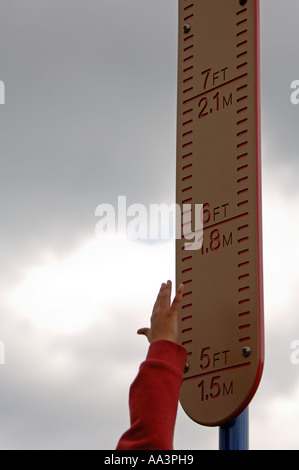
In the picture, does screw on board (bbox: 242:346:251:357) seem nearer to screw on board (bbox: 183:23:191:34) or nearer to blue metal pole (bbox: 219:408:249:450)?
blue metal pole (bbox: 219:408:249:450)

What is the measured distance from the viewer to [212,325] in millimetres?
3494

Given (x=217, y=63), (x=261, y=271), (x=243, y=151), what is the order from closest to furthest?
(x=261, y=271) < (x=243, y=151) < (x=217, y=63)

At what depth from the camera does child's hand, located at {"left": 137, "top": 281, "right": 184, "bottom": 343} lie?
2877mm

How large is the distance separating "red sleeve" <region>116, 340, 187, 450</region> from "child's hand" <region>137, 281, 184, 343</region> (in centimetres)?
11

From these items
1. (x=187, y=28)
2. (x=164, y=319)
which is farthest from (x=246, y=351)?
(x=187, y=28)

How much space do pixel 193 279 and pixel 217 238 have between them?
178mm

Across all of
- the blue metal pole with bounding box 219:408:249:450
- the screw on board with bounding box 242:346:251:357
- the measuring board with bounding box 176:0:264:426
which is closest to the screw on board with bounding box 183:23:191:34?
the measuring board with bounding box 176:0:264:426

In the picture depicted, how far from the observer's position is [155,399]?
2531 millimetres

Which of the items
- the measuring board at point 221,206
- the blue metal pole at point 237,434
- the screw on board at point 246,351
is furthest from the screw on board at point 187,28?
the blue metal pole at point 237,434

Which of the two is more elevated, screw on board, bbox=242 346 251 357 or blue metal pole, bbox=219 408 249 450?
screw on board, bbox=242 346 251 357

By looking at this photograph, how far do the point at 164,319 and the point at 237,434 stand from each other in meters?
0.68
